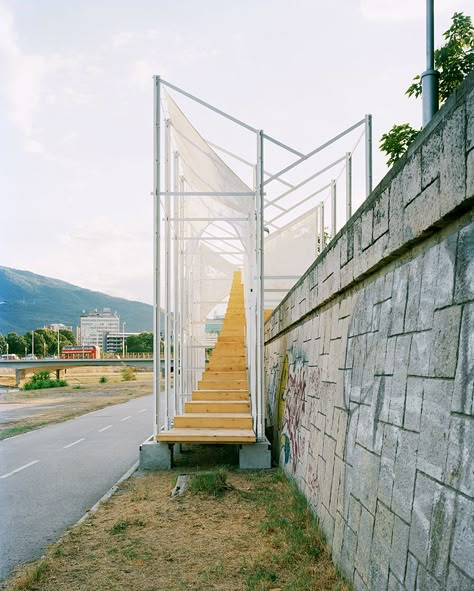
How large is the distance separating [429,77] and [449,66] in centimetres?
610

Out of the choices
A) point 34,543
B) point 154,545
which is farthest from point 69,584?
point 34,543

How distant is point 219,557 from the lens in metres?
5.61

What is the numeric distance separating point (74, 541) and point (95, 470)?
208 inches

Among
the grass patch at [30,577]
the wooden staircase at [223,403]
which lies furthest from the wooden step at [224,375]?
the grass patch at [30,577]

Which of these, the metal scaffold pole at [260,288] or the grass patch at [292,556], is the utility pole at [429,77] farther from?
the metal scaffold pole at [260,288]

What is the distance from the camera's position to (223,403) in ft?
39.8

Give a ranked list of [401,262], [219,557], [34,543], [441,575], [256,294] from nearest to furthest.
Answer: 1. [441,575]
2. [401,262]
3. [219,557]
4. [34,543]
5. [256,294]

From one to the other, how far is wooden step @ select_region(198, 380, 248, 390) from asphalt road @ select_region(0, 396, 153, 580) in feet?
6.59

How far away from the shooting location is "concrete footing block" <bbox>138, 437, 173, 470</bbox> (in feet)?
33.2

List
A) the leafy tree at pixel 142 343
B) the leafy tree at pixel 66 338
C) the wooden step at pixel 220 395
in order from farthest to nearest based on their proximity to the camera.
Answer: the leafy tree at pixel 142 343 < the leafy tree at pixel 66 338 < the wooden step at pixel 220 395

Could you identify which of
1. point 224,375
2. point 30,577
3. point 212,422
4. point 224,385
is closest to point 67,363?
point 224,375

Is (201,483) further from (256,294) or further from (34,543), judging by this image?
(256,294)

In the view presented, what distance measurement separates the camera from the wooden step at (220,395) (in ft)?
42.7

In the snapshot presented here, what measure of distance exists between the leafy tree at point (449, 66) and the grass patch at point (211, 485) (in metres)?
5.42
